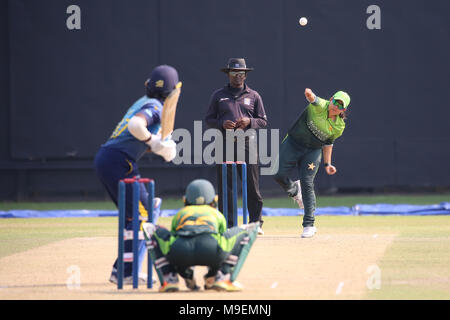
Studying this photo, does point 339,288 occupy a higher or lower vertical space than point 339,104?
lower

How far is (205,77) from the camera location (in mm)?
15578

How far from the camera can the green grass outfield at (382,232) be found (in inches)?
266

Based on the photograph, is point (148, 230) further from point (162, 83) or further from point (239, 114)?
point (239, 114)

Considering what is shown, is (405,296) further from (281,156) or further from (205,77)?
(205,77)

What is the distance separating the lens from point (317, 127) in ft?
32.7

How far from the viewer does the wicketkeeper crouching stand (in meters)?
6.17

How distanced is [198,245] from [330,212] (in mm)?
7265

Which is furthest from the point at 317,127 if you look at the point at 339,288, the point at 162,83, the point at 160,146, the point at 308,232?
the point at 339,288

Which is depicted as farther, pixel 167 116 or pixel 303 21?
pixel 303 21

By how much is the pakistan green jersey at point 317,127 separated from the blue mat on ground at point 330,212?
3010 millimetres

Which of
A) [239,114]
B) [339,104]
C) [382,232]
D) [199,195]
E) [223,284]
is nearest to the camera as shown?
[223,284]

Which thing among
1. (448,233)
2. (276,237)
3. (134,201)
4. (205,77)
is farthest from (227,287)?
(205,77)

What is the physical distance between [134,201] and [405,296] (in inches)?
82.0

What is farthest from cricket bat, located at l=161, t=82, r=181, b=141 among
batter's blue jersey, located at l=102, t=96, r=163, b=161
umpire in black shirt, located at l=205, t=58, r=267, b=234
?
umpire in black shirt, located at l=205, t=58, r=267, b=234
